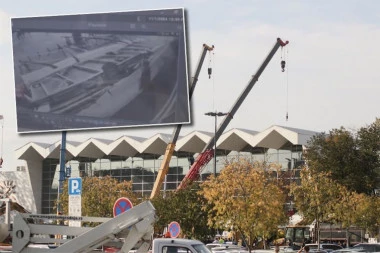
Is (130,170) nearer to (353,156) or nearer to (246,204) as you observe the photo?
(353,156)

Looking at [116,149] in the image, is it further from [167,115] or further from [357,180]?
[167,115]

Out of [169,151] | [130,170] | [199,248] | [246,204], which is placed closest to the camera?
[199,248]

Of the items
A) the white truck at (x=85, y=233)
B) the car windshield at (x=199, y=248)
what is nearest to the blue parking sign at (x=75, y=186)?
the car windshield at (x=199, y=248)

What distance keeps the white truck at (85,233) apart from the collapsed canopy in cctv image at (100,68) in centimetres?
2312

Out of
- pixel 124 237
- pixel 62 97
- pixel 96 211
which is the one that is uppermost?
pixel 62 97

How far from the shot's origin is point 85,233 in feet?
52.4

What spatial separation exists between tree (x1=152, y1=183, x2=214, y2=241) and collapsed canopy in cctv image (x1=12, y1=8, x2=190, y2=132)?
46.4 feet

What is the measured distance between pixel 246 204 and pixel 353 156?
23883 millimetres

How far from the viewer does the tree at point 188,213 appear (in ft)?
184

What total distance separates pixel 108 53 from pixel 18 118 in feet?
18.5

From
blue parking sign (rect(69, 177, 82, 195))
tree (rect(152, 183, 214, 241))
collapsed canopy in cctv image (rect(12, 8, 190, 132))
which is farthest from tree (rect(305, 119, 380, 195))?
blue parking sign (rect(69, 177, 82, 195))

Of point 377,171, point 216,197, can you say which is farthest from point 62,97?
point 377,171

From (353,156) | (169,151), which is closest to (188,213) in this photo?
(169,151)

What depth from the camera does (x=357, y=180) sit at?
6925 cm
